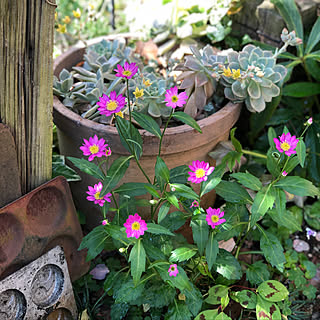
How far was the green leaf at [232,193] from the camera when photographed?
4.94 ft

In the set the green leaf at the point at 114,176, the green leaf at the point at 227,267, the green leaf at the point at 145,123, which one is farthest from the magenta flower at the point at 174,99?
the green leaf at the point at 227,267

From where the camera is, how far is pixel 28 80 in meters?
1.38

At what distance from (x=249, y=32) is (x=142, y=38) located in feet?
1.87

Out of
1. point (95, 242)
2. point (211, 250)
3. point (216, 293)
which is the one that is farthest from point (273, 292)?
point (95, 242)

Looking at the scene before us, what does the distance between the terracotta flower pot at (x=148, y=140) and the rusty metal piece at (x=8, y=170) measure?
0.33 metres

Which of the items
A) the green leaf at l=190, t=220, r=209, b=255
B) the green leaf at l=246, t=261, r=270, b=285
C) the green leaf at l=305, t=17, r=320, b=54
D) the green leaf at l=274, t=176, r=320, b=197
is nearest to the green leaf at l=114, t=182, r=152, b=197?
the green leaf at l=190, t=220, r=209, b=255

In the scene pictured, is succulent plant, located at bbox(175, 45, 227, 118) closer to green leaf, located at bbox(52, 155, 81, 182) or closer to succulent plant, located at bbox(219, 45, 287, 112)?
succulent plant, located at bbox(219, 45, 287, 112)

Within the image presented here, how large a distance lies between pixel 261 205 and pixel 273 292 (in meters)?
0.37

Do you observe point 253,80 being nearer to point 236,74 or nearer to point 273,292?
point 236,74

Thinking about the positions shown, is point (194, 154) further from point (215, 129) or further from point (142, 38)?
point (142, 38)

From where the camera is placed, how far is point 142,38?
7.47 ft

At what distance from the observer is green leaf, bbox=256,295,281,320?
1491mm

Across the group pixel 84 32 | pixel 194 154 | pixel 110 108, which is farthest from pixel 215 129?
pixel 84 32

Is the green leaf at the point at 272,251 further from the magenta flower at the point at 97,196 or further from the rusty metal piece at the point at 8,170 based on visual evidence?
the rusty metal piece at the point at 8,170
